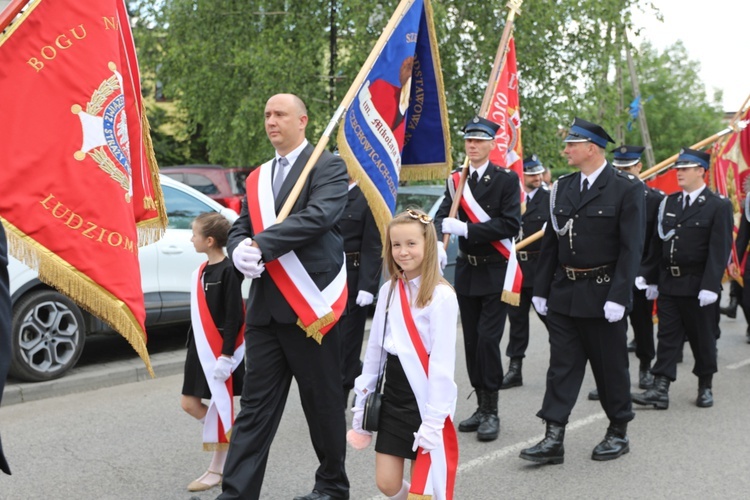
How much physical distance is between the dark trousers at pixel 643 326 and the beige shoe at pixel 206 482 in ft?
13.9

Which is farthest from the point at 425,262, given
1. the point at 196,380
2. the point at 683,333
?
the point at 683,333

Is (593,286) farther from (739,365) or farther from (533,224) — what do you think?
(739,365)

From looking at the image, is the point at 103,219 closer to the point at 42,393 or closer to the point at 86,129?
the point at 86,129

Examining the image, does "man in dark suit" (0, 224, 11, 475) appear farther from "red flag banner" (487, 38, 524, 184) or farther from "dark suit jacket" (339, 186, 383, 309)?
"red flag banner" (487, 38, 524, 184)

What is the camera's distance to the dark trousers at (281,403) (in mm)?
4422

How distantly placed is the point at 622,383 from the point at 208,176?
855 cm

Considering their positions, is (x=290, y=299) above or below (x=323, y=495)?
above

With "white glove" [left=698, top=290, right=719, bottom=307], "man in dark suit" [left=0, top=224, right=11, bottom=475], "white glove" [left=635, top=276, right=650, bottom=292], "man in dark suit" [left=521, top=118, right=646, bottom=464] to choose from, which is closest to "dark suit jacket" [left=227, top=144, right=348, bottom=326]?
"man in dark suit" [left=0, top=224, right=11, bottom=475]

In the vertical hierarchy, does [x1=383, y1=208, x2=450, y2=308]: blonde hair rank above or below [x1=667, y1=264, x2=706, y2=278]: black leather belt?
above

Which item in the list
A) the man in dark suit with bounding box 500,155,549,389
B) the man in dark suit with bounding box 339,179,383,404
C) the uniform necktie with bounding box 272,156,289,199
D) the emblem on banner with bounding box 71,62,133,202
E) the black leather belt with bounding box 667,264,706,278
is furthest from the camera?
the man in dark suit with bounding box 500,155,549,389

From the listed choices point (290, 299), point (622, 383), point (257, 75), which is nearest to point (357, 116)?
point (290, 299)

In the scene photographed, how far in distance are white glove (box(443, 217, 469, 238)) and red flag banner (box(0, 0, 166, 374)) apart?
101 inches

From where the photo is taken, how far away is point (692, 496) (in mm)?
5086

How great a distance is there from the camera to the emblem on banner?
4.10 m
